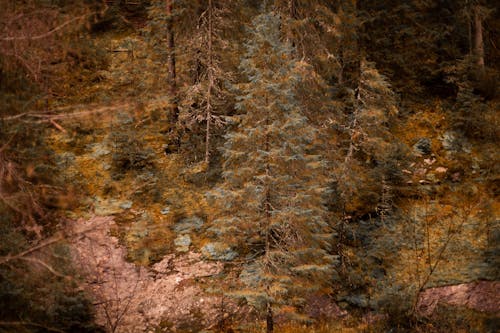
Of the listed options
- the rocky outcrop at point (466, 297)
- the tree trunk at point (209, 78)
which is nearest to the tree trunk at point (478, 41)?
the rocky outcrop at point (466, 297)

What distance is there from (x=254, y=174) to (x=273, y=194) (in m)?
0.62

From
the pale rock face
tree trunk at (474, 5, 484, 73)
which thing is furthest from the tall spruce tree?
tree trunk at (474, 5, 484, 73)

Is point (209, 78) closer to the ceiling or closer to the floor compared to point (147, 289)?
closer to the ceiling

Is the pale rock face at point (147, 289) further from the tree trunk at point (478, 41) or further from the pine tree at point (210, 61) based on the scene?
the tree trunk at point (478, 41)

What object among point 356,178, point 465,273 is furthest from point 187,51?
point 465,273

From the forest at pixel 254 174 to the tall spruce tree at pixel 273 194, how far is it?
2.1 inches

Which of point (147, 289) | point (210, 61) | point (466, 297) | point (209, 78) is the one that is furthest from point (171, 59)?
point (466, 297)

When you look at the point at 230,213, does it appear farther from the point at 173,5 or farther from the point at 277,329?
the point at 173,5

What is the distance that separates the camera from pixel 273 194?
31.0 feet

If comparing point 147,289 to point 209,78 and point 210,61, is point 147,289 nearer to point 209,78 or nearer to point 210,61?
point 209,78

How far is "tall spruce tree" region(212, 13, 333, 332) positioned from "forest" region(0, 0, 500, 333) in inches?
2.1

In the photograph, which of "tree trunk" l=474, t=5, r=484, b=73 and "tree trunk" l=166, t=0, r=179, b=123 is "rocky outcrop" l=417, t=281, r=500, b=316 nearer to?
"tree trunk" l=474, t=5, r=484, b=73

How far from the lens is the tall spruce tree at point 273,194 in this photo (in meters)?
9.12

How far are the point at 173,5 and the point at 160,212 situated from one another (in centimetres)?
776
